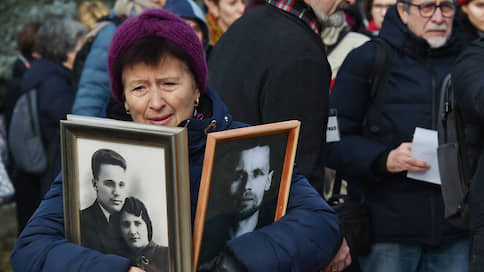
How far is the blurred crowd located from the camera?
Answer: 264cm

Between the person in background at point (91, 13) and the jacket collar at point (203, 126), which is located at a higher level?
the jacket collar at point (203, 126)

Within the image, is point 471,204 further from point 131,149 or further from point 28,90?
point 28,90

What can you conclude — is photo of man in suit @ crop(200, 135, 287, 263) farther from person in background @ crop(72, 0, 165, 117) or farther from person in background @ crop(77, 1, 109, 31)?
person in background @ crop(77, 1, 109, 31)

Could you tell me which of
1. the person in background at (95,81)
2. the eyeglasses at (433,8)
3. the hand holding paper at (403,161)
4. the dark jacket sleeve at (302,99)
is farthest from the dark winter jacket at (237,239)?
the person in background at (95,81)

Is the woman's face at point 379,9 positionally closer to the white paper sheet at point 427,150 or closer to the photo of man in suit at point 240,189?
the white paper sheet at point 427,150

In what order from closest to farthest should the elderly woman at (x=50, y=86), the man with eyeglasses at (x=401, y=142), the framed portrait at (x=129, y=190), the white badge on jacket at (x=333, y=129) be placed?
the framed portrait at (x=129, y=190), the white badge on jacket at (x=333, y=129), the man with eyeglasses at (x=401, y=142), the elderly woman at (x=50, y=86)

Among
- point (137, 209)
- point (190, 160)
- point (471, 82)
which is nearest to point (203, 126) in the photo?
point (190, 160)

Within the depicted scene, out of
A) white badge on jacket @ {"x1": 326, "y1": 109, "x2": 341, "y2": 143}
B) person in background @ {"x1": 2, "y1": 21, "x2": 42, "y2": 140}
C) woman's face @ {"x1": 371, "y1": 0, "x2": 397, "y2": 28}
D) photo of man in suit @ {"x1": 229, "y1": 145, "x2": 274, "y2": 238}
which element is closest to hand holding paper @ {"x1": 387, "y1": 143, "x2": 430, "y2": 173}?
white badge on jacket @ {"x1": 326, "y1": 109, "x2": 341, "y2": 143}

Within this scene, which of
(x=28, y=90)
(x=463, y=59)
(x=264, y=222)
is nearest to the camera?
(x=264, y=222)

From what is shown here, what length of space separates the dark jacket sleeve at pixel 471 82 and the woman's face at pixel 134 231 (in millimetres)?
1724

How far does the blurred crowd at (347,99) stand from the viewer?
2.64 m

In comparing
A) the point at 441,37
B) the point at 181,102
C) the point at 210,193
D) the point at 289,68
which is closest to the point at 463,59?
the point at 441,37

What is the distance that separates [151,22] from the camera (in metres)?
2.04

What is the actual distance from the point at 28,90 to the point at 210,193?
13.3 ft
